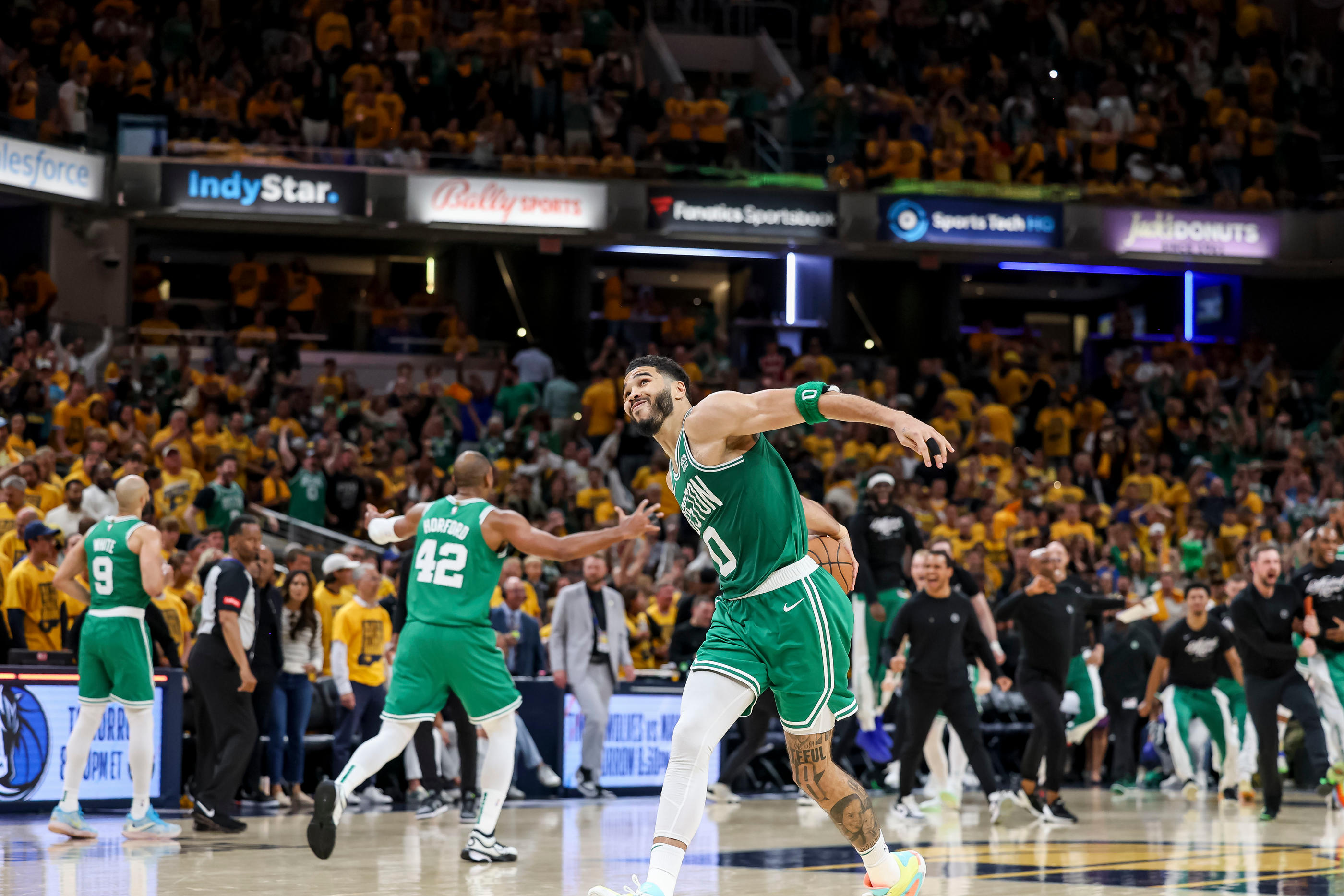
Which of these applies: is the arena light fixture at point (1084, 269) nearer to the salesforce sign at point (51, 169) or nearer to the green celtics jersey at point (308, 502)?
the green celtics jersey at point (308, 502)

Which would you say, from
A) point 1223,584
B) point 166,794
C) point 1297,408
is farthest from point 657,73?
point 166,794

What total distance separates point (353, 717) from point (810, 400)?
8.78 metres

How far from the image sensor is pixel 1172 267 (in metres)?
29.7

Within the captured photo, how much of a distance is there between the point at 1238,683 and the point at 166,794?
33.4 ft

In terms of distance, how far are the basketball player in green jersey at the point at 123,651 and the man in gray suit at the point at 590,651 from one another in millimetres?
4744

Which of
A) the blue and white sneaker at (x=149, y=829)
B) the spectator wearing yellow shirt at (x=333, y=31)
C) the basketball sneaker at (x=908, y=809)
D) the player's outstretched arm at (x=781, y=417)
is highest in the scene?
the spectator wearing yellow shirt at (x=333, y=31)

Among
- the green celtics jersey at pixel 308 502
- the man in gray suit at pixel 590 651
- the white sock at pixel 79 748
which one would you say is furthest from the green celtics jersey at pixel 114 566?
the green celtics jersey at pixel 308 502

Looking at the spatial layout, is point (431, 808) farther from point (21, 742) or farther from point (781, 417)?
point (781, 417)

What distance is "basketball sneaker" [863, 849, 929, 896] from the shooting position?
6.64 m

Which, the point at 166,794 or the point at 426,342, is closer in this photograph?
the point at 166,794

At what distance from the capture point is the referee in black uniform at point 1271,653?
43.8 ft

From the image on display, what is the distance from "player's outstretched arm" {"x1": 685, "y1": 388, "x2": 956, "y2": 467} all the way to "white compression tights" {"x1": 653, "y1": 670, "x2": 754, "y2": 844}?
981 mm

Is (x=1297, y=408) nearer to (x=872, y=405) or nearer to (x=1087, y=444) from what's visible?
(x=1087, y=444)

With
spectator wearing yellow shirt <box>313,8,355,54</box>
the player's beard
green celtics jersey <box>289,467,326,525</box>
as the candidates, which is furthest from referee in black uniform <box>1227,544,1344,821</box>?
spectator wearing yellow shirt <box>313,8,355,54</box>
